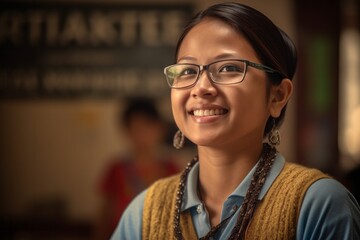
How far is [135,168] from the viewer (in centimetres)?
233

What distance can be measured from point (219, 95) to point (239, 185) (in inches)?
6.9

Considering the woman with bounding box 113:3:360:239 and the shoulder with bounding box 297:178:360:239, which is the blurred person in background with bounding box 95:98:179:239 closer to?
the woman with bounding box 113:3:360:239

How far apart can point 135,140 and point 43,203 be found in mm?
1485

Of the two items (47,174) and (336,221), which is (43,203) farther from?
(336,221)

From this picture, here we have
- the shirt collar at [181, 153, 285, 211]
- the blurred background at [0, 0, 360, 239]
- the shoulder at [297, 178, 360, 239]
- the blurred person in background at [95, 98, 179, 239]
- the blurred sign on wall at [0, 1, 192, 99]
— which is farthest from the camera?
the blurred background at [0, 0, 360, 239]

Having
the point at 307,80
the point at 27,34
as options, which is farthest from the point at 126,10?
the point at 307,80

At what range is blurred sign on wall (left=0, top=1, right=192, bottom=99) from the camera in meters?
2.84

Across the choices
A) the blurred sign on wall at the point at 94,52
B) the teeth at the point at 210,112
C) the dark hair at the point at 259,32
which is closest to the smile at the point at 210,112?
the teeth at the point at 210,112

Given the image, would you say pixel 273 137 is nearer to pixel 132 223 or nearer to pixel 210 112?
pixel 210 112

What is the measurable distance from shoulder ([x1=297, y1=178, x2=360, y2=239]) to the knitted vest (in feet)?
0.04

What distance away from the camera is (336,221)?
88 centimetres

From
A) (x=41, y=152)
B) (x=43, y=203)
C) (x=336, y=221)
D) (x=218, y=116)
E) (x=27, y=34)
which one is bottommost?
(x=43, y=203)

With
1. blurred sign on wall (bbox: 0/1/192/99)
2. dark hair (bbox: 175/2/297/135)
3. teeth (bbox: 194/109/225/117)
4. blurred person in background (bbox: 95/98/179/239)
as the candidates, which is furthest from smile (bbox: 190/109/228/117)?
blurred sign on wall (bbox: 0/1/192/99)

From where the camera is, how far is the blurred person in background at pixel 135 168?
2.18 m
